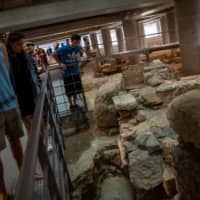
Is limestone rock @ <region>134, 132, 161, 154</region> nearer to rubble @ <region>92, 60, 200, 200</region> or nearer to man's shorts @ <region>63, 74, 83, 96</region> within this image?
rubble @ <region>92, 60, 200, 200</region>

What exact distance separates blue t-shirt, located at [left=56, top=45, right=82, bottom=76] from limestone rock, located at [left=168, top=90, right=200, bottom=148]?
2612mm

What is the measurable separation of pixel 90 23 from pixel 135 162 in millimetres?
6995

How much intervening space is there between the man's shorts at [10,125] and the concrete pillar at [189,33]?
A: 4756 millimetres

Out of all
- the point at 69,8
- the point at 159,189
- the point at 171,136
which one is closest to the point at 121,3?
the point at 69,8

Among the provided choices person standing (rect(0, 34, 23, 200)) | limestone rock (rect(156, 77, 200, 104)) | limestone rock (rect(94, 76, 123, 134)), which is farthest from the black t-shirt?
limestone rock (rect(156, 77, 200, 104))

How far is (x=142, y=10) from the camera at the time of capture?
25.7ft

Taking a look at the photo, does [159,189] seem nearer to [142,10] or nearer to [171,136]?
[171,136]

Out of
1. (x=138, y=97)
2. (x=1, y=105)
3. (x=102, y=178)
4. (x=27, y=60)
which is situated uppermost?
(x=27, y=60)

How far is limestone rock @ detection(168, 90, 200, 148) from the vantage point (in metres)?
1.55

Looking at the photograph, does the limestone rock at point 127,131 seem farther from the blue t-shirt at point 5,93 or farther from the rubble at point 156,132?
the blue t-shirt at point 5,93

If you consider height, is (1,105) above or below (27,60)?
below

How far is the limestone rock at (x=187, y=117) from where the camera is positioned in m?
1.55

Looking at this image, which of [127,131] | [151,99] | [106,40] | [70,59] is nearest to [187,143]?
[127,131]

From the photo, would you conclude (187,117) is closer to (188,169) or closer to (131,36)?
(188,169)
